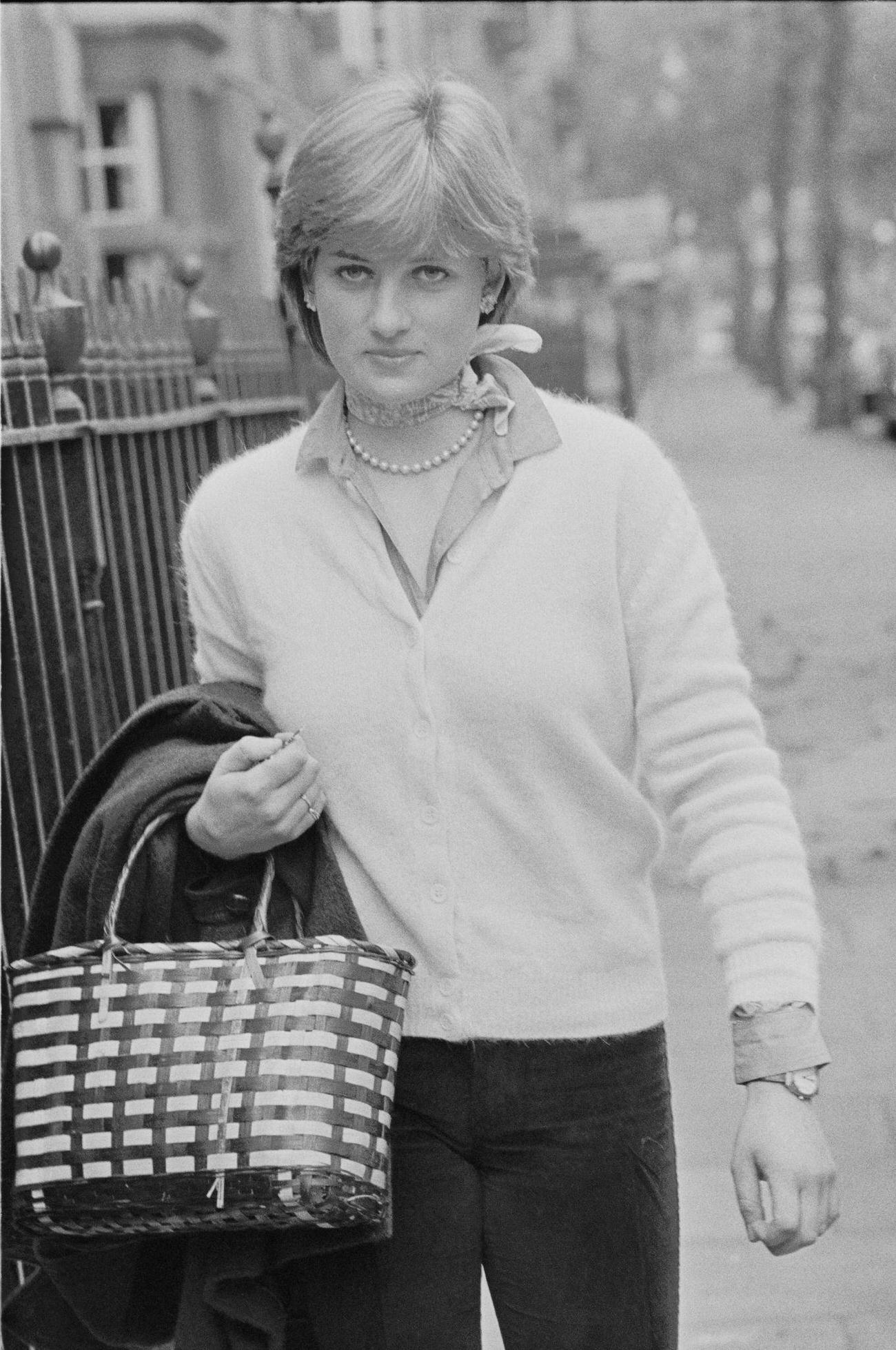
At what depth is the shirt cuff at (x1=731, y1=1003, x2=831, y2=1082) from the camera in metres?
1.99

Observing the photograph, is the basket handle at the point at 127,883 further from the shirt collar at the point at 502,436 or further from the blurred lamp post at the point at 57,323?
the blurred lamp post at the point at 57,323

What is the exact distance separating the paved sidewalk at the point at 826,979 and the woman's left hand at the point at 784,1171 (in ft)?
6.14

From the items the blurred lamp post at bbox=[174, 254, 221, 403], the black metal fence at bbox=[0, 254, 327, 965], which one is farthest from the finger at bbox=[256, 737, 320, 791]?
the blurred lamp post at bbox=[174, 254, 221, 403]

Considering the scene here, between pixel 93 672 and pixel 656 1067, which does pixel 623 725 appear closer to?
pixel 656 1067

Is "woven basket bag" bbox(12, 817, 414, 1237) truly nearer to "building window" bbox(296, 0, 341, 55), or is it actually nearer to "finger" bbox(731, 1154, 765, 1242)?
"finger" bbox(731, 1154, 765, 1242)

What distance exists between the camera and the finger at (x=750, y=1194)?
6.47ft

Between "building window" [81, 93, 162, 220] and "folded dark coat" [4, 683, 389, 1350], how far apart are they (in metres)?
26.5

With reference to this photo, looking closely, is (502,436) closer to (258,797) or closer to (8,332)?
(258,797)

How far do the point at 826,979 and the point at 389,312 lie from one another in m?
4.07

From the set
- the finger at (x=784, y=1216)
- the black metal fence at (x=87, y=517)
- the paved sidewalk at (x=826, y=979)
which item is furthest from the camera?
the paved sidewalk at (x=826, y=979)

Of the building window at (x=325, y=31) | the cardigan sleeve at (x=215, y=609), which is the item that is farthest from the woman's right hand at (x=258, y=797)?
the building window at (x=325, y=31)

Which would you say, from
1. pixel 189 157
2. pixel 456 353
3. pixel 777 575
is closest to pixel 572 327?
pixel 777 575

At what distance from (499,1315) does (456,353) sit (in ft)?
3.31

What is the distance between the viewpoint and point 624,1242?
220cm
